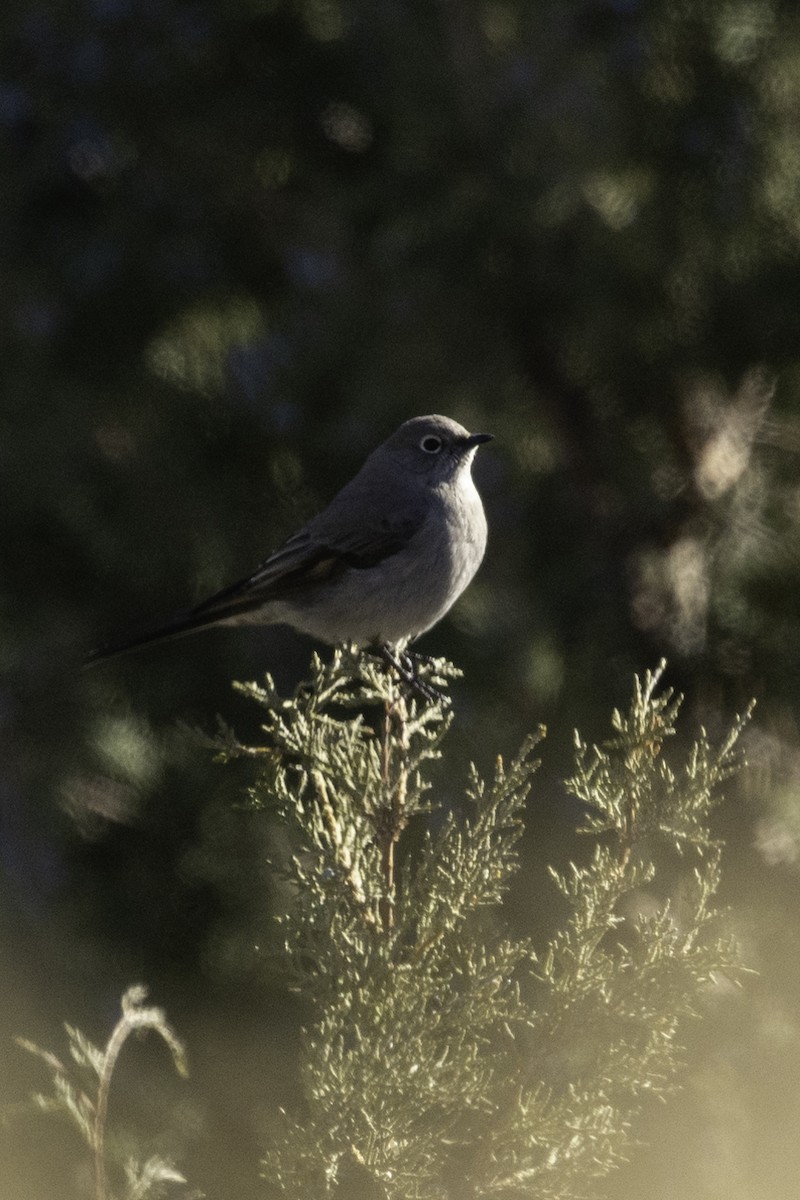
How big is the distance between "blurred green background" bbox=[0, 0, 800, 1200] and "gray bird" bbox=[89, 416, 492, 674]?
0.60 metres

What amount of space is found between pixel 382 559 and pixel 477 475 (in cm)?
92

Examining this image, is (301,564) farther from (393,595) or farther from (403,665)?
(403,665)

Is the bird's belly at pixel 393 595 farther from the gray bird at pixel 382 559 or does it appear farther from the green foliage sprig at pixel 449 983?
the green foliage sprig at pixel 449 983

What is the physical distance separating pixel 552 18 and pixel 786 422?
63.2 inches

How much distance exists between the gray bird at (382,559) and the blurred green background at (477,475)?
1.96 feet

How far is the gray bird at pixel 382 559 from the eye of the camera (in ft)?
10.8

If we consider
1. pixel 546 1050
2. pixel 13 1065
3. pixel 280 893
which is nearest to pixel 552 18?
pixel 280 893

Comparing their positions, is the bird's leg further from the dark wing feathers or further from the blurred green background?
the blurred green background

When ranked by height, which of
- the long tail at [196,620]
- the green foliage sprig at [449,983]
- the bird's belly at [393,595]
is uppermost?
the bird's belly at [393,595]

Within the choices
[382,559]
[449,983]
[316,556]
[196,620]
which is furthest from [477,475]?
[449,983]

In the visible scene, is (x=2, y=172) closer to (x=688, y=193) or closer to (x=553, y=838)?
(x=688, y=193)

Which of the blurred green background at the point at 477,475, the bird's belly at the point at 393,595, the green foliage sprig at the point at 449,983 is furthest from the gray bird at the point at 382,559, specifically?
the green foliage sprig at the point at 449,983

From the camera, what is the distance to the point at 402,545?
344cm

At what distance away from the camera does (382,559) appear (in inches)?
135
